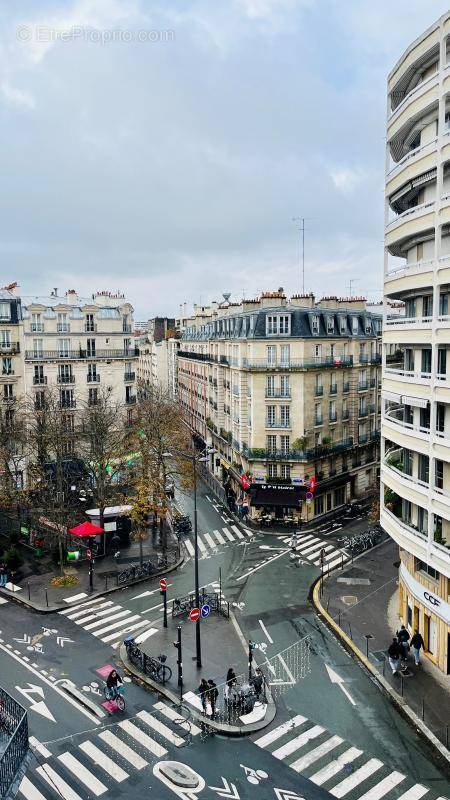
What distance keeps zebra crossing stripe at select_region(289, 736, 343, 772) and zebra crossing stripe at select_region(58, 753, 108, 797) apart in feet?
18.5

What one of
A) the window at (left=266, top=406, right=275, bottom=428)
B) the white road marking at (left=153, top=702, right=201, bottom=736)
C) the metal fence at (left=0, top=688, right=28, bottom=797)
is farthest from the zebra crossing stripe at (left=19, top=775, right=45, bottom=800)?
the window at (left=266, top=406, right=275, bottom=428)

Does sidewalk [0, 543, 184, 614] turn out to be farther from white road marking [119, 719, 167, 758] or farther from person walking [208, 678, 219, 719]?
person walking [208, 678, 219, 719]

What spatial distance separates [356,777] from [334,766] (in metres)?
0.70

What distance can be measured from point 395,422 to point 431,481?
3.66 metres

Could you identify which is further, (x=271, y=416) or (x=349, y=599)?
(x=271, y=416)

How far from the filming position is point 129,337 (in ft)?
170

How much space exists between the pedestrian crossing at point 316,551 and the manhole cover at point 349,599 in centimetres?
391

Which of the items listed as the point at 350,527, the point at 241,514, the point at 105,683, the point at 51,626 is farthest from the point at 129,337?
the point at 105,683

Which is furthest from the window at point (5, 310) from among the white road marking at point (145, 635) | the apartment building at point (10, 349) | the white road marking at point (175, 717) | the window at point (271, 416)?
the white road marking at point (175, 717)

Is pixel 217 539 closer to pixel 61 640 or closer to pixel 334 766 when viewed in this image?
pixel 61 640

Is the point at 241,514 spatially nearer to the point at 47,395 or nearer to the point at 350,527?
the point at 350,527

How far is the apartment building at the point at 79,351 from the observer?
4766cm

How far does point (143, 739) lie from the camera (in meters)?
18.4

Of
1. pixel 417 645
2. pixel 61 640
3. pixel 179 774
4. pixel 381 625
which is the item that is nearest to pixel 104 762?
pixel 179 774
